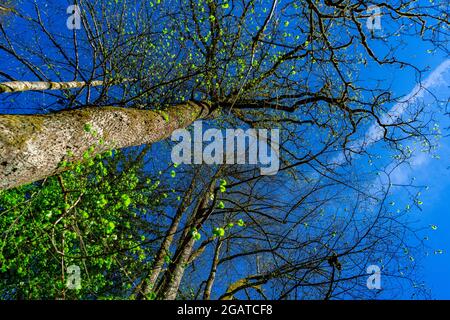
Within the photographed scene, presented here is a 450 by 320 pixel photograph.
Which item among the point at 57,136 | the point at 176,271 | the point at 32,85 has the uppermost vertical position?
the point at 32,85

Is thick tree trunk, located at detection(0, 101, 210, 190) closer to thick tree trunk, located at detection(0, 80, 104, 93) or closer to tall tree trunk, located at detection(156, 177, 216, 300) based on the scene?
thick tree trunk, located at detection(0, 80, 104, 93)

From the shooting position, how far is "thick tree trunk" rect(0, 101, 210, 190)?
2.15 m

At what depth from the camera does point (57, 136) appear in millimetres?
2553

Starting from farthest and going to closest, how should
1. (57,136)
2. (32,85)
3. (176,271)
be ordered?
(176,271) → (32,85) → (57,136)

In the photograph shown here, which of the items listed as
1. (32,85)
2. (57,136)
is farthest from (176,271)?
(57,136)

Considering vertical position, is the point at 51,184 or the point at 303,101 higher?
the point at 303,101

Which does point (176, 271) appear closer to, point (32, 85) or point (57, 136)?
point (32, 85)

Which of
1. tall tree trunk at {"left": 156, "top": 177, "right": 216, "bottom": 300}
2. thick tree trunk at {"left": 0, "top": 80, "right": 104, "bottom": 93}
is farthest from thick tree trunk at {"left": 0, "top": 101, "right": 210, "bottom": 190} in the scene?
tall tree trunk at {"left": 156, "top": 177, "right": 216, "bottom": 300}
